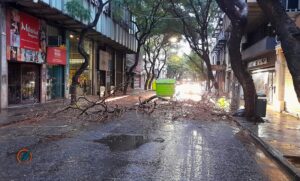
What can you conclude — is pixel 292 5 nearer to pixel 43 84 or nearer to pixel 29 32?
pixel 29 32

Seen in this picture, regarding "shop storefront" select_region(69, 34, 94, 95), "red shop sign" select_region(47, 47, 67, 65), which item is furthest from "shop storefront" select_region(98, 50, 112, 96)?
"red shop sign" select_region(47, 47, 67, 65)

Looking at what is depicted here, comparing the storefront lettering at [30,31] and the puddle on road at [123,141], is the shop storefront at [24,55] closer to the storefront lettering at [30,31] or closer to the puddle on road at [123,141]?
the storefront lettering at [30,31]

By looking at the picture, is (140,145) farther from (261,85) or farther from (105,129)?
(261,85)

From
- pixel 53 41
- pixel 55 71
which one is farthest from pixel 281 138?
pixel 55 71

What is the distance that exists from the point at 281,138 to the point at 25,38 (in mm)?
15204

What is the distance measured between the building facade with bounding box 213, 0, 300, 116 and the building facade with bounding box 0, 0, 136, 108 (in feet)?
31.8

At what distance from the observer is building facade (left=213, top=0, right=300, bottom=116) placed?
19.6m

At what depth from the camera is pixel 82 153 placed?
824cm

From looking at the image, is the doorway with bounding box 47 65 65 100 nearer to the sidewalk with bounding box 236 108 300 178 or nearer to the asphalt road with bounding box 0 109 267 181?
the asphalt road with bounding box 0 109 267 181

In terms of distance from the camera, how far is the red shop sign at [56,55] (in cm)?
2409

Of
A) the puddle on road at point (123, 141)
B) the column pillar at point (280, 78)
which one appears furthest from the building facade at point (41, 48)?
the puddle on road at point (123, 141)

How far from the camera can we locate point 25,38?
69.1 ft

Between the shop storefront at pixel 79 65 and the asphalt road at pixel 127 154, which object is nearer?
the asphalt road at pixel 127 154

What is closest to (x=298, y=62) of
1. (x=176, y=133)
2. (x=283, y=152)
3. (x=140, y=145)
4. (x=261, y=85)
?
(x=283, y=152)
